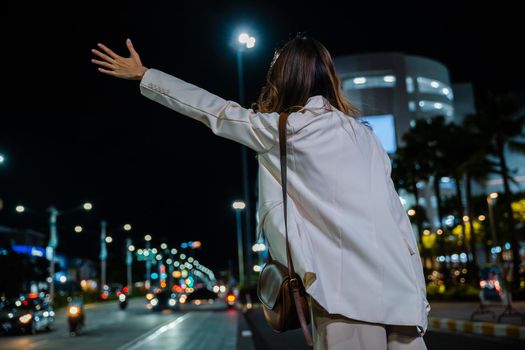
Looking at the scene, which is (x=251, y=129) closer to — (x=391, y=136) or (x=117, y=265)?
(x=391, y=136)

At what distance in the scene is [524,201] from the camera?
50.8m

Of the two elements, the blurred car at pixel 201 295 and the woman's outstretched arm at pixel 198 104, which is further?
the blurred car at pixel 201 295

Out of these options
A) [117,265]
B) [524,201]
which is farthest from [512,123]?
[117,265]

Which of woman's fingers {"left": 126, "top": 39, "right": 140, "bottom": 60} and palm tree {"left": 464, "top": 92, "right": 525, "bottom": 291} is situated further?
palm tree {"left": 464, "top": 92, "right": 525, "bottom": 291}

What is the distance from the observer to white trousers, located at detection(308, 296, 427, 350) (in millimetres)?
1934

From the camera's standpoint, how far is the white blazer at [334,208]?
6.32 feet

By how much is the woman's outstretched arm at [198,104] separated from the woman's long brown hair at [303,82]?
18 centimetres

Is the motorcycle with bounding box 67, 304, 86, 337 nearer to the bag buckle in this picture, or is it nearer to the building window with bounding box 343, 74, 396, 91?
the bag buckle

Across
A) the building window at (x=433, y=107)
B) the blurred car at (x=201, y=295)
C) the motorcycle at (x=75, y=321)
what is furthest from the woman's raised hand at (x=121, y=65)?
the building window at (x=433, y=107)

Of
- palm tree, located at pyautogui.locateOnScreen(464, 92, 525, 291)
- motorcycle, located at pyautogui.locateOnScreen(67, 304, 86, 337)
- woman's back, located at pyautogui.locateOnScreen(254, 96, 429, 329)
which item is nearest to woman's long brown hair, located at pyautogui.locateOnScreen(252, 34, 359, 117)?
woman's back, located at pyautogui.locateOnScreen(254, 96, 429, 329)

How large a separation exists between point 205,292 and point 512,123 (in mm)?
37007

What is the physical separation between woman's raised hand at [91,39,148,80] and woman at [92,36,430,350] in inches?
2.5

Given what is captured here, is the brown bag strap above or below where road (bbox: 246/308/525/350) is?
above

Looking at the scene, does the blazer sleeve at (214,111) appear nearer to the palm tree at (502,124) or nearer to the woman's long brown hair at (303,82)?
the woman's long brown hair at (303,82)
